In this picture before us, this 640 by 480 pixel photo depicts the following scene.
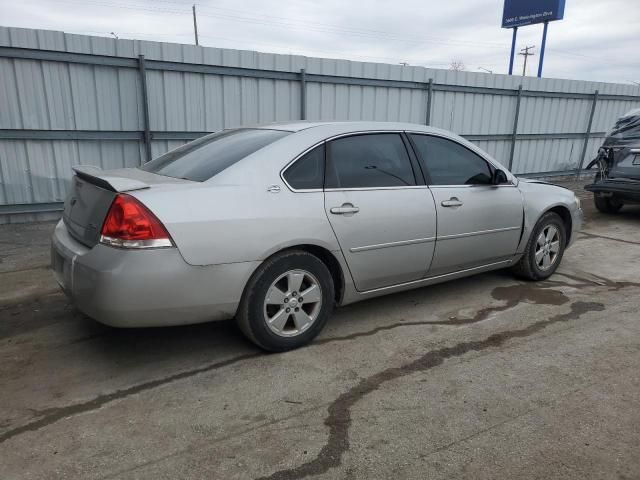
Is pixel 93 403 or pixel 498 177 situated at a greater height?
pixel 498 177

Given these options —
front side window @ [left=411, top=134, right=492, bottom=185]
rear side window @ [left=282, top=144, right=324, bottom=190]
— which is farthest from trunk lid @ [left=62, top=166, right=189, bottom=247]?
front side window @ [left=411, top=134, right=492, bottom=185]

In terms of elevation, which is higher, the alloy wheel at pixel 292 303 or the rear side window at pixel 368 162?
the rear side window at pixel 368 162

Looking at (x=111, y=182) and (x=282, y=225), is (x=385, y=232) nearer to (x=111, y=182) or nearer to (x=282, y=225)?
(x=282, y=225)

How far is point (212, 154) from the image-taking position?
347 cm

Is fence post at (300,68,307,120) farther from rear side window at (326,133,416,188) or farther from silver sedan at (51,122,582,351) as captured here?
rear side window at (326,133,416,188)

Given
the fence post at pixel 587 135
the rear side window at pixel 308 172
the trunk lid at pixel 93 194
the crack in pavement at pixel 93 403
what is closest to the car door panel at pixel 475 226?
the rear side window at pixel 308 172

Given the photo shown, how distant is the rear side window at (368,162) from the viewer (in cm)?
346

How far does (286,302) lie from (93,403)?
4.08ft

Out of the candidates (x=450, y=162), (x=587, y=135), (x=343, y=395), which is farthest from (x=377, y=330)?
(x=587, y=135)

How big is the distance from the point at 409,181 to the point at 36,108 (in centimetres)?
558

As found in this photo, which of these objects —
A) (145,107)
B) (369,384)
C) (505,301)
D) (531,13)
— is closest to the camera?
(369,384)

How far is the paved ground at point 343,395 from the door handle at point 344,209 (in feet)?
3.06

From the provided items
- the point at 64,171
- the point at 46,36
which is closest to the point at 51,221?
the point at 64,171

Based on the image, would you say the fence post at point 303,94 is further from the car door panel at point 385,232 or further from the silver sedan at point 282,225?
the car door panel at point 385,232
